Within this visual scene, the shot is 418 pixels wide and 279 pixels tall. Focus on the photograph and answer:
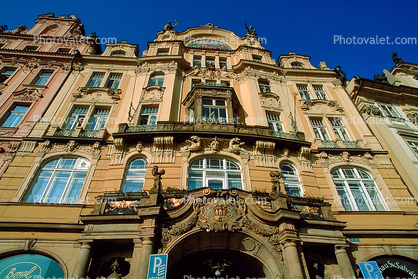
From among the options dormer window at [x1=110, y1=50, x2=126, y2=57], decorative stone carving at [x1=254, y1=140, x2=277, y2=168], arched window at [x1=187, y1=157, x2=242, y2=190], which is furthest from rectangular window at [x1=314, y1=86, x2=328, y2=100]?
dormer window at [x1=110, y1=50, x2=126, y2=57]

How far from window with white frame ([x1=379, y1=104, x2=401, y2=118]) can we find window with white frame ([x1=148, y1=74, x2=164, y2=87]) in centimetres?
1840

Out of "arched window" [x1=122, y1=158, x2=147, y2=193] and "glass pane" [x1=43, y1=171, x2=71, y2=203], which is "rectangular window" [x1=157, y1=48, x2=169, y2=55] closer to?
"arched window" [x1=122, y1=158, x2=147, y2=193]

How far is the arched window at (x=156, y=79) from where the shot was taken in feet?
67.0

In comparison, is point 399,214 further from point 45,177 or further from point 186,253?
point 45,177

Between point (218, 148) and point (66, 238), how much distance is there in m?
8.56

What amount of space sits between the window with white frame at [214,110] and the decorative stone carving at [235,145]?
2.20 m

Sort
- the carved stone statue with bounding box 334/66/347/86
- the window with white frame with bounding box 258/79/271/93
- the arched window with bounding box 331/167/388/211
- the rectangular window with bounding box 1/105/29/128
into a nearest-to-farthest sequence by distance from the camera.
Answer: the arched window with bounding box 331/167/388/211
the rectangular window with bounding box 1/105/29/128
the window with white frame with bounding box 258/79/271/93
the carved stone statue with bounding box 334/66/347/86

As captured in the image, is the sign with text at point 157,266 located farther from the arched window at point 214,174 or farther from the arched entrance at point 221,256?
the arched window at point 214,174

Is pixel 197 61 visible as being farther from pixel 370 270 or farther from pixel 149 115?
pixel 370 270

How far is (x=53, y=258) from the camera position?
1033 cm

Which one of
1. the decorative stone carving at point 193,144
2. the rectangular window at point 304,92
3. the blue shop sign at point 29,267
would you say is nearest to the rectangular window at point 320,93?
the rectangular window at point 304,92

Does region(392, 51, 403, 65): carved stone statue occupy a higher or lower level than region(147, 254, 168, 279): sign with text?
higher

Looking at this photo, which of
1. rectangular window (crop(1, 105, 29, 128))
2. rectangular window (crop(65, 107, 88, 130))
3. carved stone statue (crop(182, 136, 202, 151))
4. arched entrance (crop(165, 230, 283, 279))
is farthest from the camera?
rectangular window (crop(65, 107, 88, 130))

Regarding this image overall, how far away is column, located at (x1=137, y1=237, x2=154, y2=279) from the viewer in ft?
28.3
